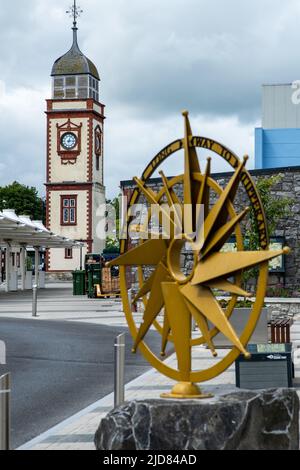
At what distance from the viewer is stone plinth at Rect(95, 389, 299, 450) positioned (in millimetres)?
8031

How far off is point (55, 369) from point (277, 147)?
43148 millimetres

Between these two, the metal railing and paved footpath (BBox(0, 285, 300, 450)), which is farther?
the metal railing

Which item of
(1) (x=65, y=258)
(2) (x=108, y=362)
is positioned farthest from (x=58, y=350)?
(1) (x=65, y=258)

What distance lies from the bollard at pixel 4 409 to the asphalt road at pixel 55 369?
2015mm

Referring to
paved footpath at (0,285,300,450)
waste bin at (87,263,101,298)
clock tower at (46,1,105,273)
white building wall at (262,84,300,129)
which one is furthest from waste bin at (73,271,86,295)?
clock tower at (46,1,105,273)

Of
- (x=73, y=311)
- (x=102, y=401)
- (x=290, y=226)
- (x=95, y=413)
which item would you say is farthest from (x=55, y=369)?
(x=290, y=226)

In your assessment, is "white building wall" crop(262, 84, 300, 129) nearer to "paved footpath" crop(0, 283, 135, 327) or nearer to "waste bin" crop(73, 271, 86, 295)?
"waste bin" crop(73, 271, 86, 295)

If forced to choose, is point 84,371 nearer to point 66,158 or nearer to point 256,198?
point 256,198

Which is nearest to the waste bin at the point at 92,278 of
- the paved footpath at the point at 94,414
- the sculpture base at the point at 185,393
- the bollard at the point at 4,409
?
the paved footpath at the point at 94,414

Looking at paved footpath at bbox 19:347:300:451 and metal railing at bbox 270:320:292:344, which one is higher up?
metal railing at bbox 270:320:292:344

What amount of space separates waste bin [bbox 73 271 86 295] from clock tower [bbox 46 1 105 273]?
37.9 m

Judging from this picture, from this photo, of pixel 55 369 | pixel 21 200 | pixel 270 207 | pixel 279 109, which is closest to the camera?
pixel 55 369

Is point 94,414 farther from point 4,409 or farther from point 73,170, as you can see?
point 73,170

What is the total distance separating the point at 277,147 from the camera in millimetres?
58375
